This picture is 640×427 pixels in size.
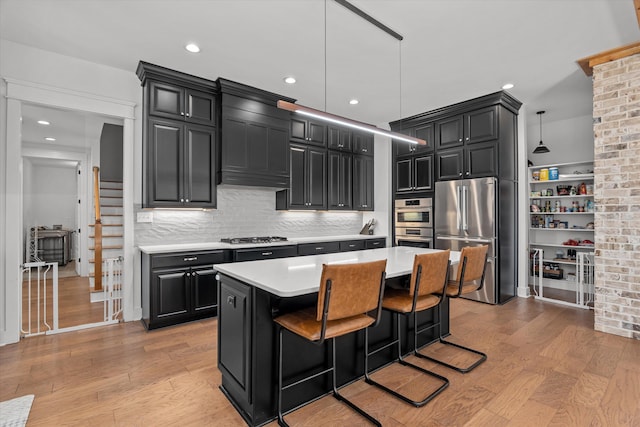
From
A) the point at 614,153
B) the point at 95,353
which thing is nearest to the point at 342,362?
the point at 95,353

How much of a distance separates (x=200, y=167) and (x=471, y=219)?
382 cm

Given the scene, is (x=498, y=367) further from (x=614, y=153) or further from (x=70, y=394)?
(x=70, y=394)

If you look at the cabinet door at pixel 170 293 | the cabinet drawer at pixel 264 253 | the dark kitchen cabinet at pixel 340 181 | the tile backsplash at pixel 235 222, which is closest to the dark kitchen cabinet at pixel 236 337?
the cabinet door at pixel 170 293

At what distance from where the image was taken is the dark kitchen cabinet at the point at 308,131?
502cm

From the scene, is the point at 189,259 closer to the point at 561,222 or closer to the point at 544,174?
the point at 544,174

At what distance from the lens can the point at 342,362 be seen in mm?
2359

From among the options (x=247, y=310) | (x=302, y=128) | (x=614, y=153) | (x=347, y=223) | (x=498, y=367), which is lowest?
(x=498, y=367)

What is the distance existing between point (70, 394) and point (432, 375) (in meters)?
2.65

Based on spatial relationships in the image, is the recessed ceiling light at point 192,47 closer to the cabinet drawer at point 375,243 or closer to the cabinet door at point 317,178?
the cabinet door at point 317,178

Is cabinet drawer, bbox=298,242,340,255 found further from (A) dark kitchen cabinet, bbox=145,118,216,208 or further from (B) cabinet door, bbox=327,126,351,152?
(B) cabinet door, bbox=327,126,351,152

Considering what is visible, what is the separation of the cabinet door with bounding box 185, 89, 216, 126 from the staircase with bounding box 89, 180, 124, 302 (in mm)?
2367

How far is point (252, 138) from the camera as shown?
14.1ft

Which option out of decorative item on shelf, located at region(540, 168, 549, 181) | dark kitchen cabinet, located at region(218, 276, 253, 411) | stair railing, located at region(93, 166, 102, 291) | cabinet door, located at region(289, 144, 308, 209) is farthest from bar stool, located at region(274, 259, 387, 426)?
decorative item on shelf, located at region(540, 168, 549, 181)

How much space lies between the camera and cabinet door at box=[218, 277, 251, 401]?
1.95 metres
